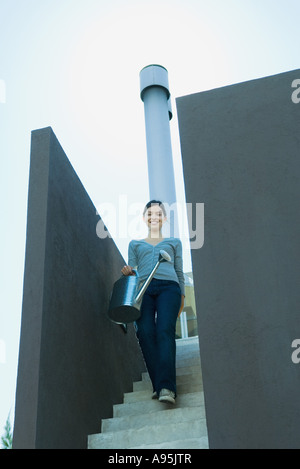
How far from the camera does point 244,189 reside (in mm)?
3359

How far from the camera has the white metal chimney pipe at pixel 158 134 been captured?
9.38m

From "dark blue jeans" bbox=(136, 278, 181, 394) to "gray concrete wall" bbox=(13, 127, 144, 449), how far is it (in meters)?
0.43

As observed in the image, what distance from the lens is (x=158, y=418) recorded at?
11.9ft

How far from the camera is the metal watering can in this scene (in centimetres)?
395

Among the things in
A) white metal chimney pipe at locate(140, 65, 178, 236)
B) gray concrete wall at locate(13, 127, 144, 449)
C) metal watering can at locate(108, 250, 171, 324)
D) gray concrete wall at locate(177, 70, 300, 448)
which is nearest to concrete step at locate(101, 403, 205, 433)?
gray concrete wall at locate(13, 127, 144, 449)

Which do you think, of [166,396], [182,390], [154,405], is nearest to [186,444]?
[166,396]

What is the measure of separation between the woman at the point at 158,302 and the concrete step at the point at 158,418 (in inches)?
3.5

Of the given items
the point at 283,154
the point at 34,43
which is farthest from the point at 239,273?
the point at 34,43

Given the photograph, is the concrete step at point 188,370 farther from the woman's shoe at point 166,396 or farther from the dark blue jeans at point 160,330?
the woman's shoe at point 166,396

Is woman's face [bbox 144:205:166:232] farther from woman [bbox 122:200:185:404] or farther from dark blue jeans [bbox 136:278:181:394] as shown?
dark blue jeans [bbox 136:278:181:394]

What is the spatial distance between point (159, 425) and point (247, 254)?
120cm

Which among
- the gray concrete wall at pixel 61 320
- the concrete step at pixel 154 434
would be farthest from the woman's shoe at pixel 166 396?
the gray concrete wall at pixel 61 320
